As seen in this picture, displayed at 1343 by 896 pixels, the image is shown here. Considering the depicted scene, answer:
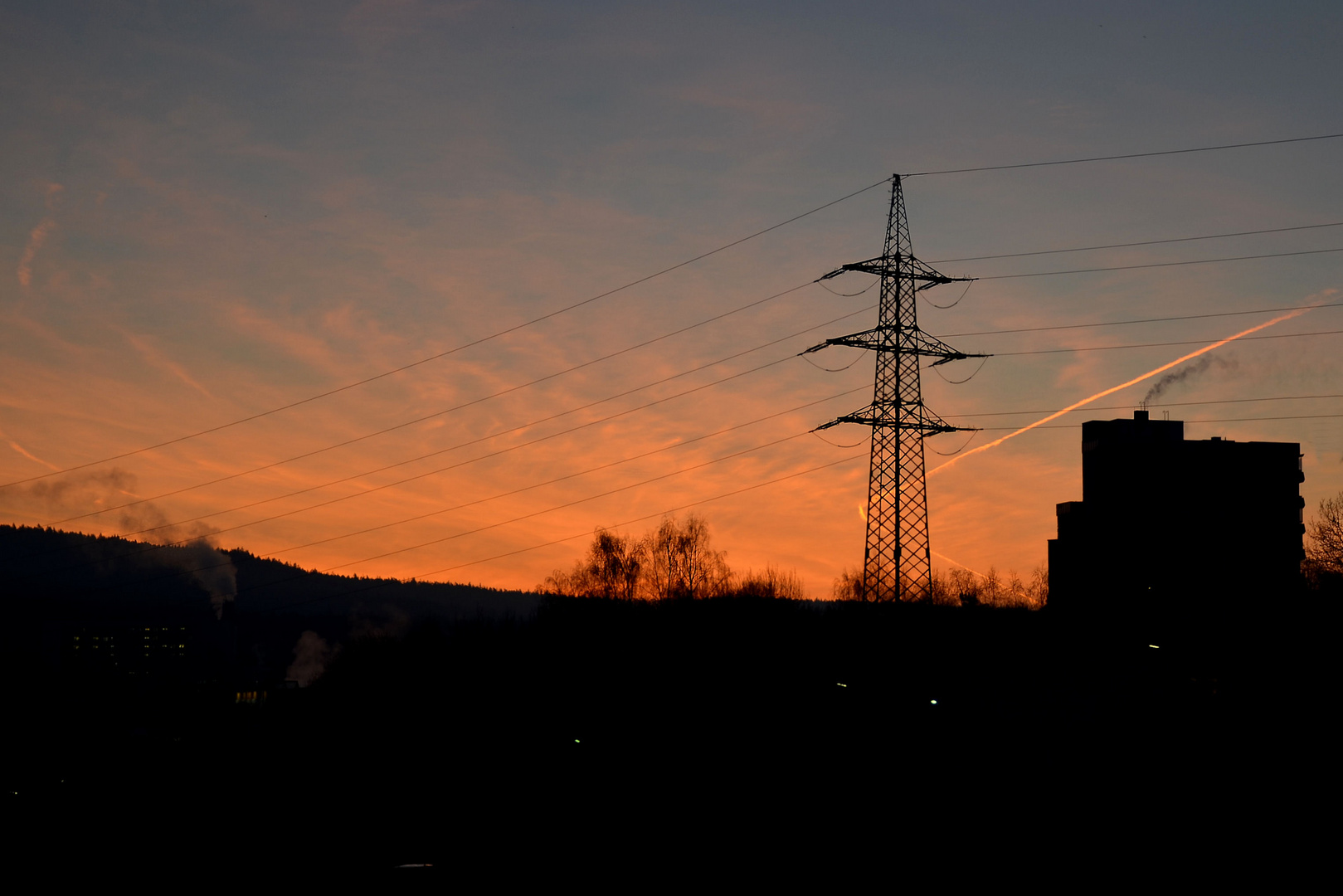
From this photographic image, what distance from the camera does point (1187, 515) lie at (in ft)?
525

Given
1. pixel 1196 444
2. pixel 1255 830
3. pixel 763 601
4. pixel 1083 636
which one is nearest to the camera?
pixel 1255 830

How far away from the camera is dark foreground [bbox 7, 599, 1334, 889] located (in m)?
40.8

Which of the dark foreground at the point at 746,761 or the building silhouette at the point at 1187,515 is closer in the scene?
the dark foreground at the point at 746,761

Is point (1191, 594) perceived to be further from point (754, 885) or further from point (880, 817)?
point (754, 885)

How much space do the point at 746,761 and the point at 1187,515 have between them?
11936cm

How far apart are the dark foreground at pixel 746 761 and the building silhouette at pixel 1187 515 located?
7360 cm

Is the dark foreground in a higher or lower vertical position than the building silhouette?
lower

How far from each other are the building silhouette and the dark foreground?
73597 mm

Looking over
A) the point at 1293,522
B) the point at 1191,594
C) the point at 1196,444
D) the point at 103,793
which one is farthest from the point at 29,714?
the point at 1293,522

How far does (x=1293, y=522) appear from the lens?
163250 millimetres

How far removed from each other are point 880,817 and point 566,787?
2069 centimetres

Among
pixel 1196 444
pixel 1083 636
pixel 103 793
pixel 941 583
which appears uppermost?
pixel 1196 444

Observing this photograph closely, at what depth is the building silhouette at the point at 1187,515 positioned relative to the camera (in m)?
160

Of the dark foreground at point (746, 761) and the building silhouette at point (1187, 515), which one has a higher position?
the building silhouette at point (1187, 515)
